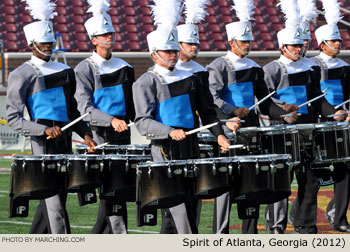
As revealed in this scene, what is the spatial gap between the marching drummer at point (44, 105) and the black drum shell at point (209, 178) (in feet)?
3.74

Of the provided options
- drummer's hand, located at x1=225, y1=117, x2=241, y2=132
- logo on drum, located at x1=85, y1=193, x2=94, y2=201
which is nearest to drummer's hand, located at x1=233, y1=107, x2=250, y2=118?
drummer's hand, located at x1=225, y1=117, x2=241, y2=132

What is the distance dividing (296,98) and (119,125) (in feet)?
7.66

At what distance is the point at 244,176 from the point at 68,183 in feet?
4.45

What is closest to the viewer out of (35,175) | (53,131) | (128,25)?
(35,175)

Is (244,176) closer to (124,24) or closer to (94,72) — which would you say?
(94,72)

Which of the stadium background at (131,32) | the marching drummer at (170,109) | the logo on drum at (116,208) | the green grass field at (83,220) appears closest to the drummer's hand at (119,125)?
the marching drummer at (170,109)

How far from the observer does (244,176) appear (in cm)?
764

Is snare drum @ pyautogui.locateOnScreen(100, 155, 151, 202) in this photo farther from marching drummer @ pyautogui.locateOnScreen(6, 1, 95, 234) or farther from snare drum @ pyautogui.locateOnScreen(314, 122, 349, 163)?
snare drum @ pyautogui.locateOnScreen(314, 122, 349, 163)

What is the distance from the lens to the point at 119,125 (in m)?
8.28

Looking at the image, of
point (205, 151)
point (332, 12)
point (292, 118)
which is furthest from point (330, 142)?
point (332, 12)

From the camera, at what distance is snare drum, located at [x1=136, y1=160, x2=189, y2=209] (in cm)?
726

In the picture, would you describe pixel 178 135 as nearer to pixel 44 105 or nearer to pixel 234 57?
pixel 44 105
